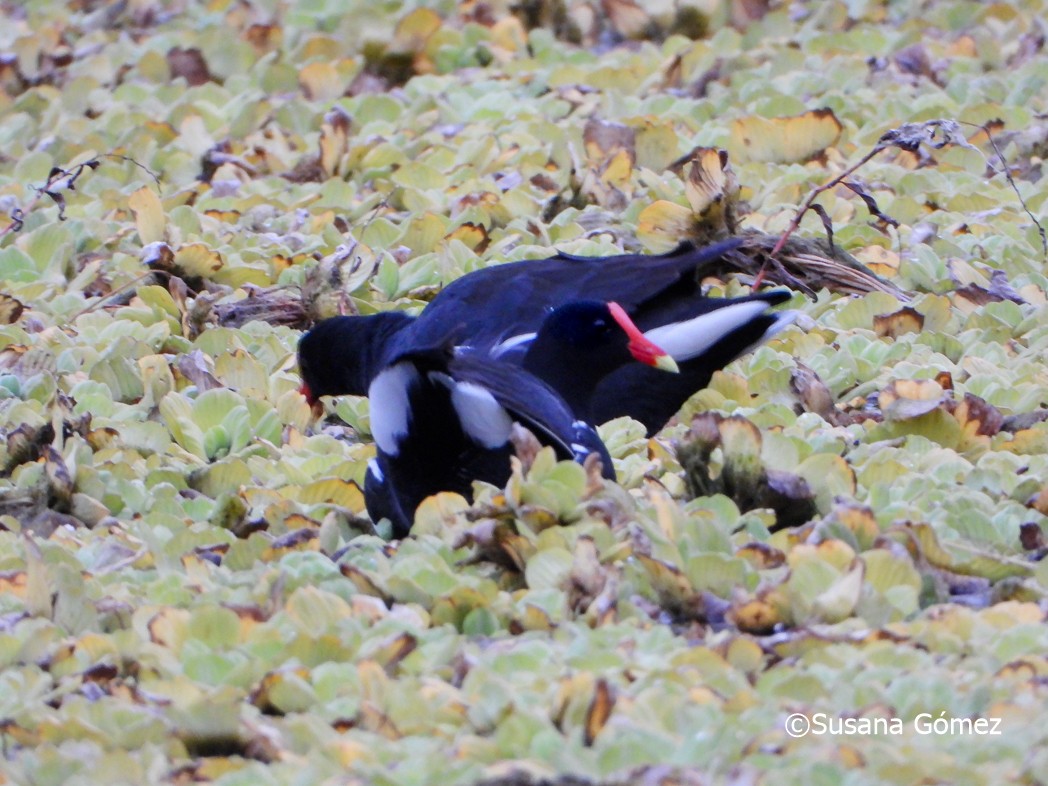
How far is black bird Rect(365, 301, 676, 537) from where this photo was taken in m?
2.68

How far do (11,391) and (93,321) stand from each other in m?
0.58

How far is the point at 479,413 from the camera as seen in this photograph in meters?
2.70

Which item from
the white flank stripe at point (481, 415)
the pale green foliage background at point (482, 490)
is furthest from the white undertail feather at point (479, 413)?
the pale green foliage background at point (482, 490)

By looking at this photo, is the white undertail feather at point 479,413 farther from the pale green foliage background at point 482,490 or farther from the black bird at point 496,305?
the black bird at point 496,305

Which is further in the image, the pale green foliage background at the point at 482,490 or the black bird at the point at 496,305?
the black bird at the point at 496,305

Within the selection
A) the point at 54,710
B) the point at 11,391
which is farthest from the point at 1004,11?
the point at 54,710

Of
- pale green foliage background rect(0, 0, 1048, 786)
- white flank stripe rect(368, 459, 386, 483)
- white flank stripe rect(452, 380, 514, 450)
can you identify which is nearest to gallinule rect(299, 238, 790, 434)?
pale green foliage background rect(0, 0, 1048, 786)

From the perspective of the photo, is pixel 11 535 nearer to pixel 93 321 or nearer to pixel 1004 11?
pixel 93 321

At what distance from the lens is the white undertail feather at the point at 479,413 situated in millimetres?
2666

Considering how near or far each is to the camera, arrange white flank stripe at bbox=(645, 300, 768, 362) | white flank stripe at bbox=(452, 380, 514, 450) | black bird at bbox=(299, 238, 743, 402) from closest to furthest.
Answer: white flank stripe at bbox=(452, 380, 514, 450)
white flank stripe at bbox=(645, 300, 768, 362)
black bird at bbox=(299, 238, 743, 402)

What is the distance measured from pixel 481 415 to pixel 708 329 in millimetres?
895

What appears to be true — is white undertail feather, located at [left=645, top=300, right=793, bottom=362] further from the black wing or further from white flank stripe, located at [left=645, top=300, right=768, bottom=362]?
the black wing

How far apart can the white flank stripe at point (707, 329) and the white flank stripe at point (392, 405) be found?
0.81m

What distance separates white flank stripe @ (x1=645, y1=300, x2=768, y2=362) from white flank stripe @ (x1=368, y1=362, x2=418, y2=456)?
2.66 ft
